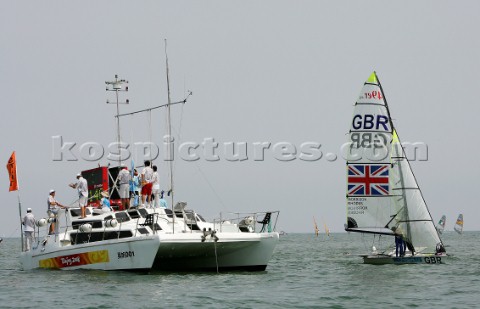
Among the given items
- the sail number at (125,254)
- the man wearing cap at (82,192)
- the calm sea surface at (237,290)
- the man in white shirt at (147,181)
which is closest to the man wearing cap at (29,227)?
the calm sea surface at (237,290)

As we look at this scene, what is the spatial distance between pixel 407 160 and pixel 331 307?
21.7 metres

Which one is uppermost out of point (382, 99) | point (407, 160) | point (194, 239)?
point (382, 99)

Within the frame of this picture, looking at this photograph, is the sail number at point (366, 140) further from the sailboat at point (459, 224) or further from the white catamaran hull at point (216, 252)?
the sailboat at point (459, 224)

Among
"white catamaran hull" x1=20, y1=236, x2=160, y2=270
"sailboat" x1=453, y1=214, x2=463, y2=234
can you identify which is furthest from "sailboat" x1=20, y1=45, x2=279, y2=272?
"sailboat" x1=453, y1=214, x2=463, y2=234

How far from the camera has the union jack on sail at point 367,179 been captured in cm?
4434

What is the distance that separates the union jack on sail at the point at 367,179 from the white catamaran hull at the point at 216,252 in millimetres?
11872

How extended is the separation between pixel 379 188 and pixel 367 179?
829 millimetres

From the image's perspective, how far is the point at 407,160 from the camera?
4519 centimetres

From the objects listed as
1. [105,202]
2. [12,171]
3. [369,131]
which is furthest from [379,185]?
[12,171]

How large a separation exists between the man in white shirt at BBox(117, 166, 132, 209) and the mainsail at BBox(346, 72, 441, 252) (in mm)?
13852

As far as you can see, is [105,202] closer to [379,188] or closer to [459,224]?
[379,188]

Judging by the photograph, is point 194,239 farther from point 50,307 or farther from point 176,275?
point 50,307

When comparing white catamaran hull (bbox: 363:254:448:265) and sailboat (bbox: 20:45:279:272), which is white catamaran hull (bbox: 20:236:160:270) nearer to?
sailboat (bbox: 20:45:279:272)

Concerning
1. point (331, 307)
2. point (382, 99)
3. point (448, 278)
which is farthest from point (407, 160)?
point (331, 307)
